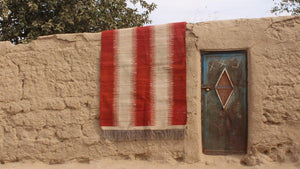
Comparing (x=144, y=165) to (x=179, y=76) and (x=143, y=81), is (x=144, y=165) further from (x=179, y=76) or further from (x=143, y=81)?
(x=179, y=76)

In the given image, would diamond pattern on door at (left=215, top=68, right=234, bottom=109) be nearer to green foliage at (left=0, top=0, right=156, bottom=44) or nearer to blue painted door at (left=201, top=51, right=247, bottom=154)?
blue painted door at (left=201, top=51, right=247, bottom=154)

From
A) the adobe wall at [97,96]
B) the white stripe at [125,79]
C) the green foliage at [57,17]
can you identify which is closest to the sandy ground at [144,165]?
the adobe wall at [97,96]

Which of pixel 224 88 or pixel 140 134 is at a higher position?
pixel 224 88

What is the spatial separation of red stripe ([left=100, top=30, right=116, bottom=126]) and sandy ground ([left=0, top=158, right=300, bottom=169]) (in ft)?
1.59

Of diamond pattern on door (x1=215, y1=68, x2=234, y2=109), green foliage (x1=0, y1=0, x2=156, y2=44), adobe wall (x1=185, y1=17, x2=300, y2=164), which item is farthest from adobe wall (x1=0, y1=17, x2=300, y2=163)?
green foliage (x1=0, y1=0, x2=156, y2=44)

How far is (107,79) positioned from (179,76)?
35.4 inches

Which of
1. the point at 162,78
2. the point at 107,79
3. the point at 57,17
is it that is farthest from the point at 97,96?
the point at 57,17

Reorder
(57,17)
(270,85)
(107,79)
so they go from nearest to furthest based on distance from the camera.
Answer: (270,85), (107,79), (57,17)

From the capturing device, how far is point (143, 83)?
356 cm

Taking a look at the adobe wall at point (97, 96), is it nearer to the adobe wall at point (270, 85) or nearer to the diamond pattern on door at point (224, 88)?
the adobe wall at point (270, 85)

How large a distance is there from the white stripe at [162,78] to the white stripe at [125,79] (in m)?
0.31

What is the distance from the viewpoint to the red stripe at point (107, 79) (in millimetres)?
3627

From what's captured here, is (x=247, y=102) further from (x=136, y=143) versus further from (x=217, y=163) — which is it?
(x=136, y=143)

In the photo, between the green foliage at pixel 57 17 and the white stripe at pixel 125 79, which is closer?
the white stripe at pixel 125 79
